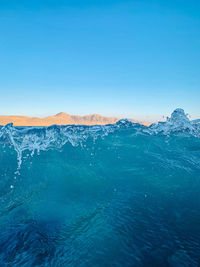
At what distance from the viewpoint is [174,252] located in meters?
4.27

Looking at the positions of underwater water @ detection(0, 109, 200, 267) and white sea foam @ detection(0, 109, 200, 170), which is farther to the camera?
white sea foam @ detection(0, 109, 200, 170)

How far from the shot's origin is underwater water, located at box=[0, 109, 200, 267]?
432 centimetres

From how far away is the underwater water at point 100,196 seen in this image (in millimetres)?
4316

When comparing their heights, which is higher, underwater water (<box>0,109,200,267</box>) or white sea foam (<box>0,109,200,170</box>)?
white sea foam (<box>0,109,200,170</box>)

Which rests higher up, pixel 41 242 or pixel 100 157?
pixel 100 157

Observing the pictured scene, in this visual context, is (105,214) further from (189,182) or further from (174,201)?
(189,182)

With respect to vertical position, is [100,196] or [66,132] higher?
[66,132]

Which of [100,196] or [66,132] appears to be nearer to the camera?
[100,196]

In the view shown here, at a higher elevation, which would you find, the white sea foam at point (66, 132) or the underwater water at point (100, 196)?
the white sea foam at point (66, 132)

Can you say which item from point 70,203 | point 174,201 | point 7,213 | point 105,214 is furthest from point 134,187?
point 7,213

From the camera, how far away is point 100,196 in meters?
7.54

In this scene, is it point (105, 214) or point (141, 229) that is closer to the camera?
point (141, 229)

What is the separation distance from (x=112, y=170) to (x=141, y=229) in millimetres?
5577

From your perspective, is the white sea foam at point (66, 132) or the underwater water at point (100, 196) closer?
the underwater water at point (100, 196)
